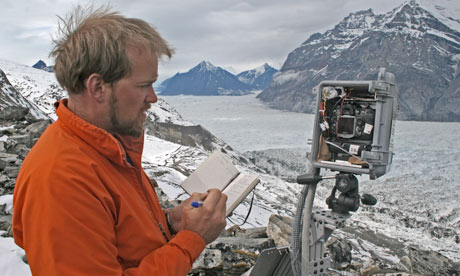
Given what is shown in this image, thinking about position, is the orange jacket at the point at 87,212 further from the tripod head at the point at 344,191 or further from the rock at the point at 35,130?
the rock at the point at 35,130

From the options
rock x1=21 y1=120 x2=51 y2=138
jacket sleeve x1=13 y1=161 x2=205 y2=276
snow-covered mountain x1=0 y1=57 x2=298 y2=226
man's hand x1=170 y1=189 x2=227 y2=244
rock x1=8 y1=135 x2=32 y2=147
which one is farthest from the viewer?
snow-covered mountain x1=0 y1=57 x2=298 y2=226

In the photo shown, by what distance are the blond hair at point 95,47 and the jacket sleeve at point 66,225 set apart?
12.2 inches

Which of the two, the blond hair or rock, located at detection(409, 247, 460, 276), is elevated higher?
the blond hair

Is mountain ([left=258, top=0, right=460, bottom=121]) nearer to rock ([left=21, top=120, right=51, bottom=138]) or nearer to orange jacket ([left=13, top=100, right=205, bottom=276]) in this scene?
rock ([left=21, top=120, right=51, bottom=138])

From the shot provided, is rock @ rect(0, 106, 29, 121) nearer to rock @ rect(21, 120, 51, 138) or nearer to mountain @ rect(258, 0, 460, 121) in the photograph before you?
rock @ rect(21, 120, 51, 138)

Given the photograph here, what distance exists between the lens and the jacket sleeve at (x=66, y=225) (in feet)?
3.20

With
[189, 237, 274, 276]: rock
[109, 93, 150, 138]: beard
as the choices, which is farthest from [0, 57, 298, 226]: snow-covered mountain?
[109, 93, 150, 138]: beard

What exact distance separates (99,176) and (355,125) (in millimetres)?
1636

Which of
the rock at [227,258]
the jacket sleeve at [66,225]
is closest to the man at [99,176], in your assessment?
the jacket sleeve at [66,225]

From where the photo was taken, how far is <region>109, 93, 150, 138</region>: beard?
120 centimetres

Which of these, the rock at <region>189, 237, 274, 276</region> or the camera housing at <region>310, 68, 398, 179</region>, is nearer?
the camera housing at <region>310, 68, 398, 179</region>

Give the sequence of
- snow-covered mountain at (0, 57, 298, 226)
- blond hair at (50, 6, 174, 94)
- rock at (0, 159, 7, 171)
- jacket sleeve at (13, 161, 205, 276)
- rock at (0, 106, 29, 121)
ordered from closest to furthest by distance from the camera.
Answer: jacket sleeve at (13, 161, 205, 276) → blond hair at (50, 6, 174, 94) → rock at (0, 159, 7, 171) → rock at (0, 106, 29, 121) → snow-covered mountain at (0, 57, 298, 226)

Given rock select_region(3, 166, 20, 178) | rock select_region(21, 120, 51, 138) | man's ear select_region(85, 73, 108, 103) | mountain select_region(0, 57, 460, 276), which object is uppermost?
man's ear select_region(85, 73, 108, 103)

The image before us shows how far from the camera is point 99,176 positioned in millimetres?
1125
